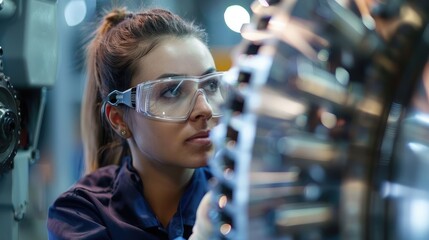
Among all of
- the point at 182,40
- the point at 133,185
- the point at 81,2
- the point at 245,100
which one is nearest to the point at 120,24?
the point at 182,40

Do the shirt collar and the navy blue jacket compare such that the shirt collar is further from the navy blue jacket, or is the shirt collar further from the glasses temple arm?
the glasses temple arm

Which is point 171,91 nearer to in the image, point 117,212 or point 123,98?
point 123,98

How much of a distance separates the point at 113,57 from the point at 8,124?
0.28 meters

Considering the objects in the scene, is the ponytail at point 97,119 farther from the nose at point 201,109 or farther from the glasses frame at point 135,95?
the nose at point 201,109

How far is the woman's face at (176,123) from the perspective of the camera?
0.93m

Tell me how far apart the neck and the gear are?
0.79 ft

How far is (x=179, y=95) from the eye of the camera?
962mm

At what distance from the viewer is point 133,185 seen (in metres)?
1.01

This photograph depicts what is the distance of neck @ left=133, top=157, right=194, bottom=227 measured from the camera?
1.03 m

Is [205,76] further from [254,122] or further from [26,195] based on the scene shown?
[254,122]

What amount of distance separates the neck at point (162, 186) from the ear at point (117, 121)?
0.25ft

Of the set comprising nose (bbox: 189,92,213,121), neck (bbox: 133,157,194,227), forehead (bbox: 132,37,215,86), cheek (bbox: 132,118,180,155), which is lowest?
neck (bbox: 133,157,194,227)

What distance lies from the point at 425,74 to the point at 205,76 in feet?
2.17

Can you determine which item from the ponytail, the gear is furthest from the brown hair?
the gear
